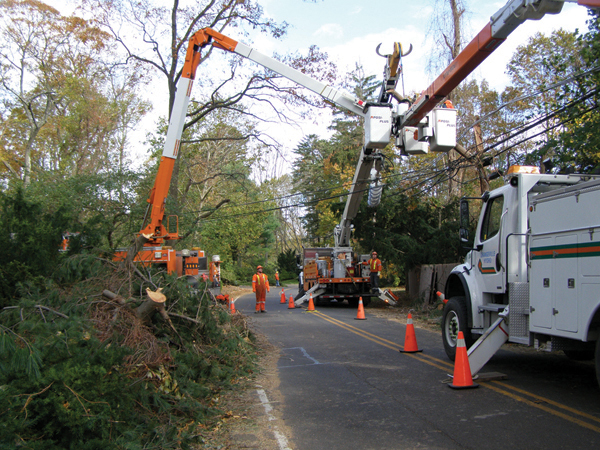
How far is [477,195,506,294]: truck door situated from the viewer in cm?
729

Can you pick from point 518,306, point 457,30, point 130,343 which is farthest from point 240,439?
point 457,30

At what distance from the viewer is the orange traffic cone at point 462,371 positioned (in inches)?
259

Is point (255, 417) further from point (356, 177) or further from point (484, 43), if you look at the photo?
point (356, 177)

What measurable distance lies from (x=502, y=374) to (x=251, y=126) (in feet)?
74.3

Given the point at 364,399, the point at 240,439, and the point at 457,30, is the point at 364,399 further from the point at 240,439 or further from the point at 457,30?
the point at 457,30

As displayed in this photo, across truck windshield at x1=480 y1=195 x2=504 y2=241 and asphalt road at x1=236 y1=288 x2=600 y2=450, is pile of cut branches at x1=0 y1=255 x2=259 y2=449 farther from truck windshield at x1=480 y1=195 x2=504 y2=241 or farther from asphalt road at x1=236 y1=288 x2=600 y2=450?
truck windshield at x1=480 y1=195 x2=504 y2=241

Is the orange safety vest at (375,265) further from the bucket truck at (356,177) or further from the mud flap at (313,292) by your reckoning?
the mud flap at (313,292)

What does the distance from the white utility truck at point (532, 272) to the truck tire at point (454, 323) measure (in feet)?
0.06

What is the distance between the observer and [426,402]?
6062 mm

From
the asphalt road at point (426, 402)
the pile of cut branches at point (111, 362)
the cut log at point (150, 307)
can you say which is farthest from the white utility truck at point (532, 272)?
the cut log at point (150, 307)

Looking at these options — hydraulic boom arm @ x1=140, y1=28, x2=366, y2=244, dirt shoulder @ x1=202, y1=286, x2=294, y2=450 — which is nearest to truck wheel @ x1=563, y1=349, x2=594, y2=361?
dirt shoulder @ x1=202, y1=286, x2=294, y2=450

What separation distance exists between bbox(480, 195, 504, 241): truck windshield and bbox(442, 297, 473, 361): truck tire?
1241mm

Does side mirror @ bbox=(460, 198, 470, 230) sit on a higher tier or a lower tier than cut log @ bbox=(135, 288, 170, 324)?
higher

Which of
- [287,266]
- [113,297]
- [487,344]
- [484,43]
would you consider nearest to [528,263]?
[487,344]
